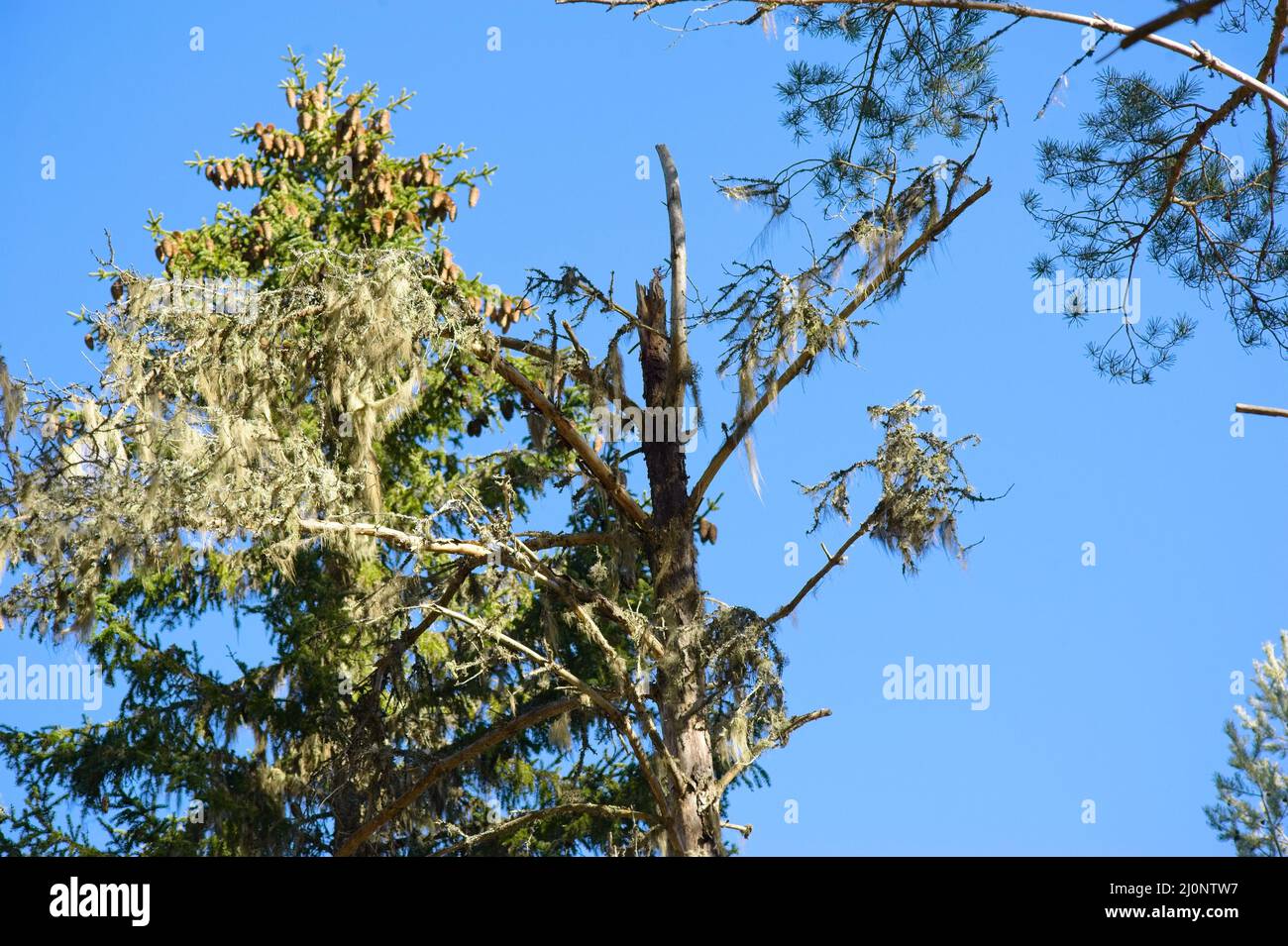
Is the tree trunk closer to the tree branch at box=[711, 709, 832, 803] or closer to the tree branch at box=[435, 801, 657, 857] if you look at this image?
the tree branch at box=[711, 709, 832, 803]

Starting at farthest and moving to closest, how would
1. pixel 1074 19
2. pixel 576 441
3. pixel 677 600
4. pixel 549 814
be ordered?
pixel 576 441 → pixel 677 600 → pixel 549 814 → pixel 1074 19

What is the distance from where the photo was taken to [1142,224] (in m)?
9.21

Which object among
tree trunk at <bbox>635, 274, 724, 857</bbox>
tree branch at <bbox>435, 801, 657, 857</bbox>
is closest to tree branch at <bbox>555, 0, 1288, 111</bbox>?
tree trunk at <bbox>635, 274, 724, 857</bbox>

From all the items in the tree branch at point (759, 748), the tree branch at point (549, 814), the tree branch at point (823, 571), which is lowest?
the tree branch at point (549, 814)

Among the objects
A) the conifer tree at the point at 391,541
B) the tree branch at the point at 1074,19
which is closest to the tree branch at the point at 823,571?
the conifer tree at the point at 391,541

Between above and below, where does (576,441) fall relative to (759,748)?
above

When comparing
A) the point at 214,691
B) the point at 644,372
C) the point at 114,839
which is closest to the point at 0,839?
the point at 114,839

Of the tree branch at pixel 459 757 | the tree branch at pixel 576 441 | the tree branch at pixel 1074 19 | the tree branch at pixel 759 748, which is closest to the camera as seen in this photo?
the tree branch at pixel 1074 19

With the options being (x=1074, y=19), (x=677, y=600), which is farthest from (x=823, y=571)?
(x=1074, y=19)

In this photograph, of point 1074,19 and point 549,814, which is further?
point 549,814

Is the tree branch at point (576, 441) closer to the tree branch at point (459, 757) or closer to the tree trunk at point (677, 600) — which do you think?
the tree trunk at point (677, 600)

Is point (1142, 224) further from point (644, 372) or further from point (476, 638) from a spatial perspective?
point (476, 638)

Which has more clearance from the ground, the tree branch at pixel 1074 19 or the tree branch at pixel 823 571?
the tree branch at pixel 1074 19

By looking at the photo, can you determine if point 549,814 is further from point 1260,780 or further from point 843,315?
point 1260,780
